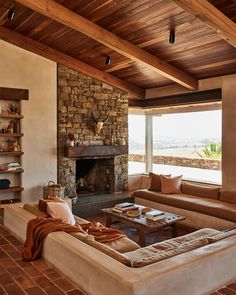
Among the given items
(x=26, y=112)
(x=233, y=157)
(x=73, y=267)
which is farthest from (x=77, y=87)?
(x=73, y=267)

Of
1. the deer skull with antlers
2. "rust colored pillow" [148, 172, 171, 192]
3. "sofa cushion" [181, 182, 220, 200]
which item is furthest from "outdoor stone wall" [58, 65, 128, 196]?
"sofa cushion" [181, 182, 220, 200]

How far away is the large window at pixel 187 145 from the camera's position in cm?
732

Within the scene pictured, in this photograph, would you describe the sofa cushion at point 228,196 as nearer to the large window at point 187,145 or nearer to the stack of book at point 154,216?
the large window at point 187,145

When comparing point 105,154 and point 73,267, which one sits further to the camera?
point 105,154

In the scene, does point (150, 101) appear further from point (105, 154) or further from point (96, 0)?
point (96, 0)

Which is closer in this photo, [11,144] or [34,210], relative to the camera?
[34,210]

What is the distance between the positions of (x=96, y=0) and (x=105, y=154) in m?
3.66

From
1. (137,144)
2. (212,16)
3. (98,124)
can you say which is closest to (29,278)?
(212,16)

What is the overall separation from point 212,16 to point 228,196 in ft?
10.3

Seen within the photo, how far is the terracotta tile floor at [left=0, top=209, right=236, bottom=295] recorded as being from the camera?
2.79m

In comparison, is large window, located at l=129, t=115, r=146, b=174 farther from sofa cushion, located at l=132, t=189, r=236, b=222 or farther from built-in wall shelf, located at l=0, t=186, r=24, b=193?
built-in wall shelf, located at l=0, t=186, r=24, b=193

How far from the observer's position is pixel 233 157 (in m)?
6.12

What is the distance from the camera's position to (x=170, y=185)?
6.37 m

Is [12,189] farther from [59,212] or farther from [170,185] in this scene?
[170,185]
